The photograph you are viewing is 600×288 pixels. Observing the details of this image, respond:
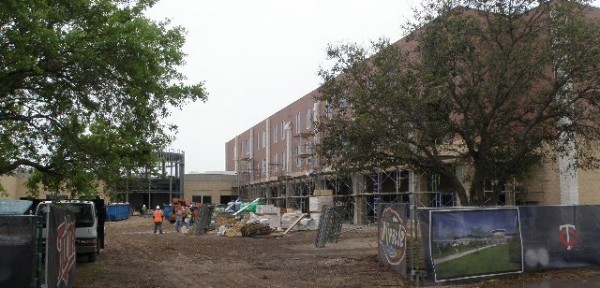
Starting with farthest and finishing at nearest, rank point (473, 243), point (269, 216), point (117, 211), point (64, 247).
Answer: point (117, 211), point (269, 216), point (473, 243), point (64, 247)

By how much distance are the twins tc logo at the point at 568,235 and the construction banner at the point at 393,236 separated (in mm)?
3915

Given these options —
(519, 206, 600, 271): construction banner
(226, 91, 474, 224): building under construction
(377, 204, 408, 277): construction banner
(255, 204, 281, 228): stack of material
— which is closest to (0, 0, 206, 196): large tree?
(377, 204, 408, 277): construction banner

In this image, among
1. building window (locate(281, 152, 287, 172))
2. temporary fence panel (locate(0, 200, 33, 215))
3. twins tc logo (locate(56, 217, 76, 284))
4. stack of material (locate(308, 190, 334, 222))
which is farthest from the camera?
building window (locate(281, 152, 287, 172))

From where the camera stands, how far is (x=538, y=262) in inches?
565

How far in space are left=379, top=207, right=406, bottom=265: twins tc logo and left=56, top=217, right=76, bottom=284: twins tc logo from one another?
720 cm

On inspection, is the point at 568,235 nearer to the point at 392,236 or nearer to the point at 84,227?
the point at 392,236

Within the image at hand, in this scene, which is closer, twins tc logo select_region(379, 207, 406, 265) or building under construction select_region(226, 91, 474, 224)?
twins tc logo select_region(379, 207, 406, 265)

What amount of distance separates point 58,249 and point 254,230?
24.9 meters

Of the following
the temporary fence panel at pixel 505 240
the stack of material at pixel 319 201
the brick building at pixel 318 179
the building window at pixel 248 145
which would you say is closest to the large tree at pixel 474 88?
the brick building at pixel 318 179

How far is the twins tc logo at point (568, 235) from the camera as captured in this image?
48.1 feet

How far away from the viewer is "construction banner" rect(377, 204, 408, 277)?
14109 mm

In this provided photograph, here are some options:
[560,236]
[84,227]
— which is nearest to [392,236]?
[560,236]

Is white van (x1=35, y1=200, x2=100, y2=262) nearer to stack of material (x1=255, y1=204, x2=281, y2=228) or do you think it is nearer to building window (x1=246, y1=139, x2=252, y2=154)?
stack of material (x1=255, y1=204, x2=281, y2=228)

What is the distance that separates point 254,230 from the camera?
34125mm
